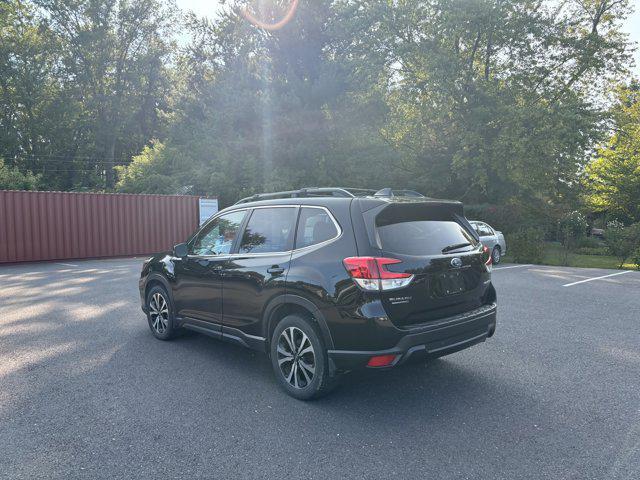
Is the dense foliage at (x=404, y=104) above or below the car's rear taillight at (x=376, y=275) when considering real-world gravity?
above

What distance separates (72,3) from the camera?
39031 millimetres

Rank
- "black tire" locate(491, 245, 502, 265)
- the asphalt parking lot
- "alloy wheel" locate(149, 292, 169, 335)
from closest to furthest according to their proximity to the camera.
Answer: the asphalt parking lot → "alloy wheel" locate(149, 292, 169, 335) → "black tire" locate(491, 245, 502, 265)

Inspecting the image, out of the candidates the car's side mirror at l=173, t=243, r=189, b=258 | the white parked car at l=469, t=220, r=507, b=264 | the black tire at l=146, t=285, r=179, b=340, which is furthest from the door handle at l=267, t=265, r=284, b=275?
the white parked car at l=469, t=220, r=507, b=264

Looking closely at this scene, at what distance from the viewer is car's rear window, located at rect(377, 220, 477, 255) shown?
11.8ft

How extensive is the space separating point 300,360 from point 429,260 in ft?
4.39

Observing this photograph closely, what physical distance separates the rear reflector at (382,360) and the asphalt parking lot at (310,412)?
1.46ft

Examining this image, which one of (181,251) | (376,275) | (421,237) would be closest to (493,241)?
(181,251)

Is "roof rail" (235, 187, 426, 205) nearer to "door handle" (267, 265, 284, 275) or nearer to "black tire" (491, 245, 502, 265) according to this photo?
"door handle" (267, 265, 284, 275)

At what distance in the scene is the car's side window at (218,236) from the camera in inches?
189

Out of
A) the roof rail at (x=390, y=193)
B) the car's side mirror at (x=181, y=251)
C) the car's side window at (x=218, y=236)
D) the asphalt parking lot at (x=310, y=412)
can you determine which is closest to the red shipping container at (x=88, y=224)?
the asphalt parking lot at (x=310, y=412)

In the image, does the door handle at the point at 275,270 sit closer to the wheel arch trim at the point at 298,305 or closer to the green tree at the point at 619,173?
the wheel arch trim at the point at 298,305

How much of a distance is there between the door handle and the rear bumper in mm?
813

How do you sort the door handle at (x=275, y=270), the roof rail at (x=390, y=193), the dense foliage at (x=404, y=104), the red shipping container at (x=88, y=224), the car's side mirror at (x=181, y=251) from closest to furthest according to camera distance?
the door handle at (x=275, y=270) < the roof rail at (x=390, y=193) < the car's side mirror at (x=181, y=251) < the red shipping container at (x=88, y=224) < the dense foliage at (x=404, y=104)

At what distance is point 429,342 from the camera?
11.6ft
